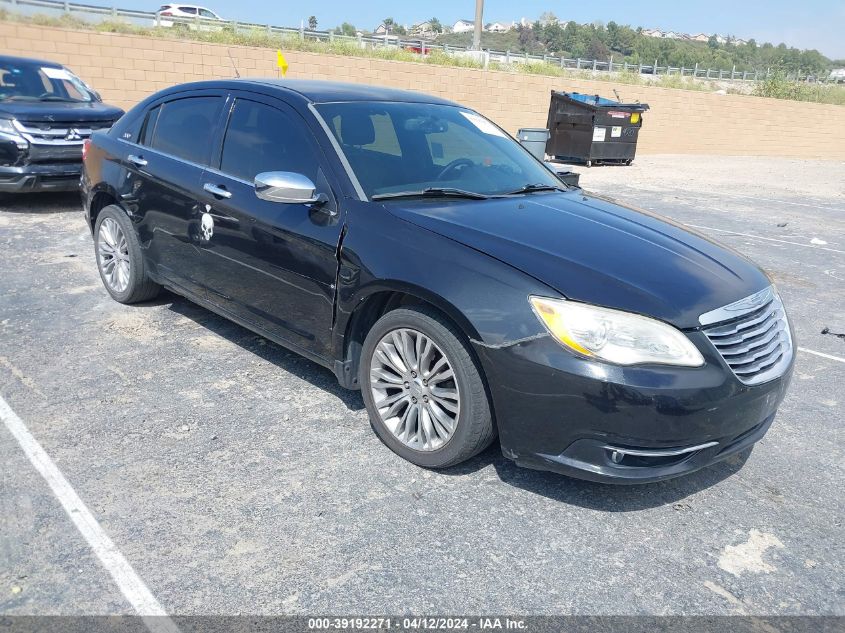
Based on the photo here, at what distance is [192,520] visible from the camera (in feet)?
9.43

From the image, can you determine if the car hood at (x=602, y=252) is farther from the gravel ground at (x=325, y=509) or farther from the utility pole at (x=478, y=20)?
the utility pole at (x=478, y=20)

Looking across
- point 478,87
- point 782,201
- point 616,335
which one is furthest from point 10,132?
point 478,87

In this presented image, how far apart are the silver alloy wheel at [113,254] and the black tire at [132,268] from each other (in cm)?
4

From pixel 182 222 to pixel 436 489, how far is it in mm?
2431

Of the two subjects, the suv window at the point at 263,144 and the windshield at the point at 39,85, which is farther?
the windshield at the point at 39,85

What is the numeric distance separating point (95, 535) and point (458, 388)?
1548 mm

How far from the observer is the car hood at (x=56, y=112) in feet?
26.8

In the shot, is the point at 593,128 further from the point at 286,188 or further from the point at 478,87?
the point at 286,188

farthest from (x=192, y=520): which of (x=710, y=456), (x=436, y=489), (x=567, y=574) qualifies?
(x=710, y=456)

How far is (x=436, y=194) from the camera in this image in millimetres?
3658

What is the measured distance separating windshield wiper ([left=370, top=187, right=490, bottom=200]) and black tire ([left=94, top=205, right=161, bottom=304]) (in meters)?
2.34

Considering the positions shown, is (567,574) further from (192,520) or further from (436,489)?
(192,520)

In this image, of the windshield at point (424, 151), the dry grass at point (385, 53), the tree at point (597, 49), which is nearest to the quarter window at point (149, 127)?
the windshield at point (424, 151)

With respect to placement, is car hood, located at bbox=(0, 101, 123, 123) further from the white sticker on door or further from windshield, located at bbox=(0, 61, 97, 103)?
the white sticker on door
